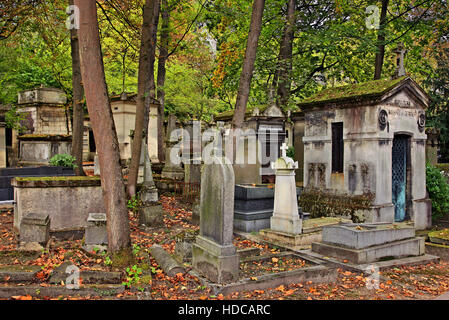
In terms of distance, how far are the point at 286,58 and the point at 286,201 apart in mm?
8808

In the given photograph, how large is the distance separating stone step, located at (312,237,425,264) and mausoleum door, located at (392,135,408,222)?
3014mm

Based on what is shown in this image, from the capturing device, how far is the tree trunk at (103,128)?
17.9 ft

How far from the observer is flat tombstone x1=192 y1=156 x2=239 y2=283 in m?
5.35

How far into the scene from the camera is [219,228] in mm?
5449

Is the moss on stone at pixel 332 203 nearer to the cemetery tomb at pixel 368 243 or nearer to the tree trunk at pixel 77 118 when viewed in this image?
the cemetery tomb at pixel 368 243

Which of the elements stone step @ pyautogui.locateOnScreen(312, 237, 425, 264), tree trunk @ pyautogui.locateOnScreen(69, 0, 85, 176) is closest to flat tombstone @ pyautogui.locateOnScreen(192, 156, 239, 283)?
stone step @ pyautogui.locateOnScreen(312, 237, 425, 264)

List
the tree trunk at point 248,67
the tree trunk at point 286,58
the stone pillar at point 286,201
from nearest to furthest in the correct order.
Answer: the stone pillar at point 286,201
the tree trunk at point 248,67
the tree trunk at point 286,58

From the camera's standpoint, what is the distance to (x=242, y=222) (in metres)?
9.24

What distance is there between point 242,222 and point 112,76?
52.4 feet

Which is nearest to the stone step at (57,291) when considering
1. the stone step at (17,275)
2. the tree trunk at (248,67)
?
the stone step at (17,275)

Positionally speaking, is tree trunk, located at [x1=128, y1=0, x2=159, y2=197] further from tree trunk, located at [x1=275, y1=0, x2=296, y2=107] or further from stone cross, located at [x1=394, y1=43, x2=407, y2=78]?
A: stone cross, located at [x1=394, y1=43, x2=407, y2=78]

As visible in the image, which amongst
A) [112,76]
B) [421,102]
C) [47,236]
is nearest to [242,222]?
[47,236]

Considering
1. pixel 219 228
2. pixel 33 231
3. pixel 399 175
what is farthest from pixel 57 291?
pixel 399 175

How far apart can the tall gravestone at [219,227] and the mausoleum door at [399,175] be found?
23.3ft
